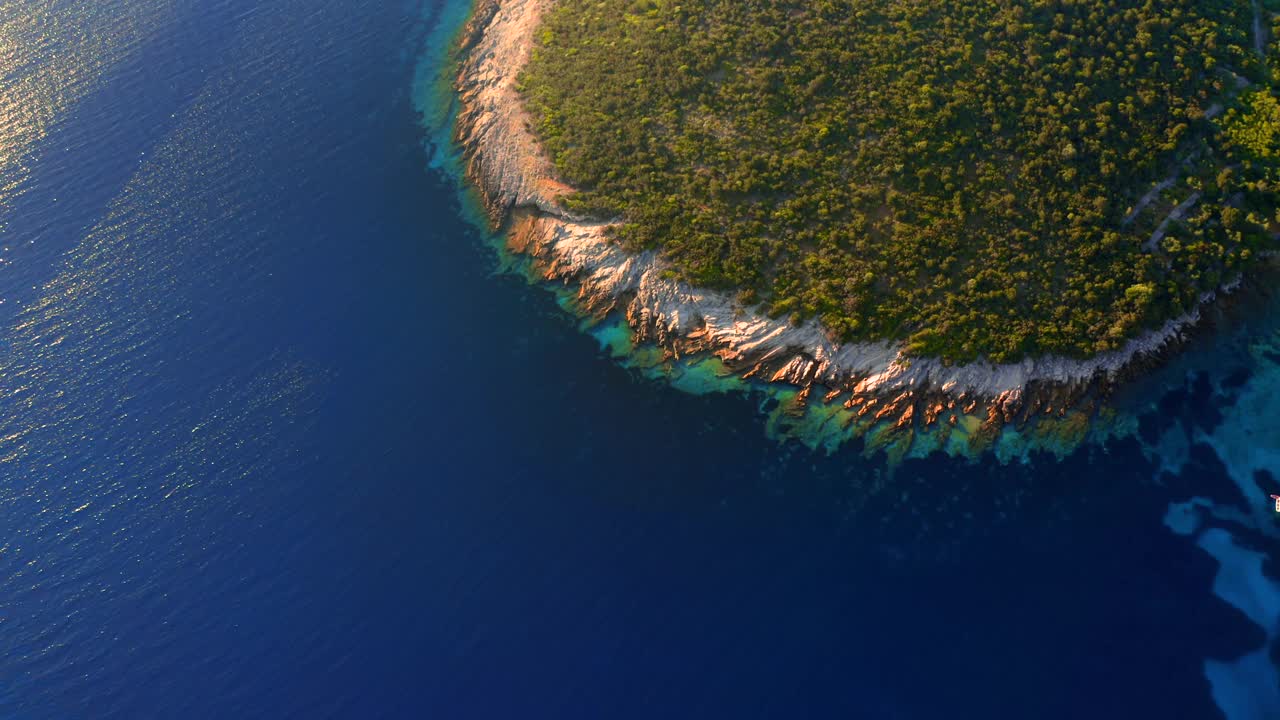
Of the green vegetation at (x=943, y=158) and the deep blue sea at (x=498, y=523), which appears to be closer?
the deep blue sea at (x=498, y=523)

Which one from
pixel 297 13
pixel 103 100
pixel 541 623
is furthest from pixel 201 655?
pixel 297 13

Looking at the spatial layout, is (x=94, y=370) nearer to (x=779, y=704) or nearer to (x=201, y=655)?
(x=201, y=655)

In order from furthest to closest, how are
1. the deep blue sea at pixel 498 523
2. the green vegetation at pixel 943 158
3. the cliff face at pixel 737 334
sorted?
the green vegetation at pixel 943 158 → the cliff face at pixel 737 334 → the deep blue sea at pixel 498 523

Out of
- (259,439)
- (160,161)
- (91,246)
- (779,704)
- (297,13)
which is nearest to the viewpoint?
(779,704)

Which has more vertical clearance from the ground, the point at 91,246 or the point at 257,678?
the point at 91,246

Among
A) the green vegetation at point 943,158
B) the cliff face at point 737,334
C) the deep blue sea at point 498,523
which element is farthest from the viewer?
the green vegetation at point 943,158

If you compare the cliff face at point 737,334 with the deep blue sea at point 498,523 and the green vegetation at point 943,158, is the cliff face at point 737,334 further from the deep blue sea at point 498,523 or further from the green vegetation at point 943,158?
the deep blue sea at point 498,523

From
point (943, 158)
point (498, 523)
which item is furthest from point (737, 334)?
point (943, 158)

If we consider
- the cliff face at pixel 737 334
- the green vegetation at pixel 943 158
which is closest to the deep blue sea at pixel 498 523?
the cliff face at pixel 737 334
